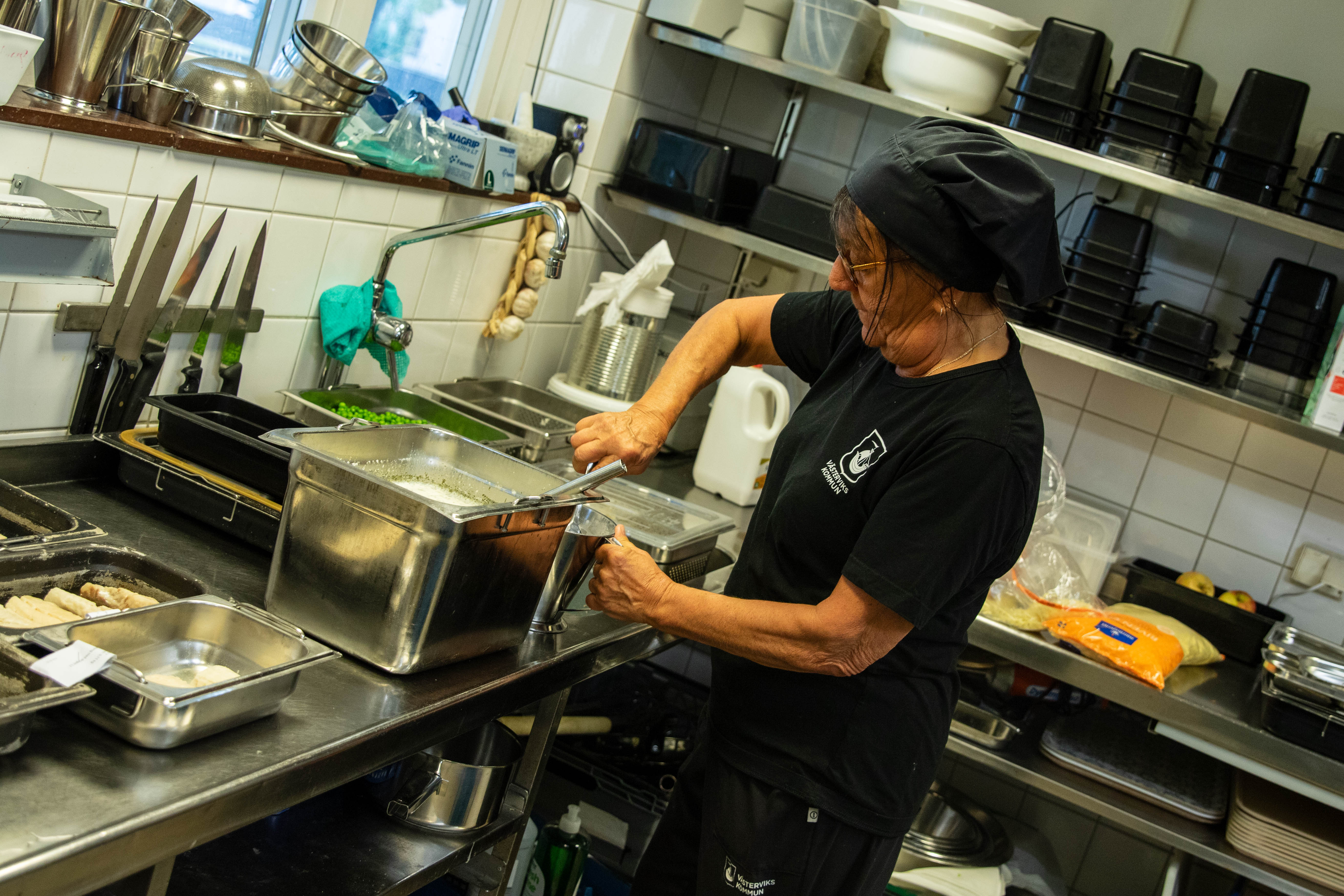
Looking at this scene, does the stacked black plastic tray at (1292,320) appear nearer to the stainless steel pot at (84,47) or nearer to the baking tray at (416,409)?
the baking tray at (416,409)

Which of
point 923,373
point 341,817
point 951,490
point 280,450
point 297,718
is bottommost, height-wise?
point 341,817

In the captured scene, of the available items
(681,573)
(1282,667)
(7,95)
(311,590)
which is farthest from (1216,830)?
(7,95)

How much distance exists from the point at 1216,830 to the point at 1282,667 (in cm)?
34

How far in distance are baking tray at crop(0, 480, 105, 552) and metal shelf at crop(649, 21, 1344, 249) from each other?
60.3 inches

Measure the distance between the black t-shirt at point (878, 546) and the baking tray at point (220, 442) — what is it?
627mm

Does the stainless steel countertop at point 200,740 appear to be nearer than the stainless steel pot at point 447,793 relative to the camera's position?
Yes

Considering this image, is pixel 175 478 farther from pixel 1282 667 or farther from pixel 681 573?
pixel 1282 667

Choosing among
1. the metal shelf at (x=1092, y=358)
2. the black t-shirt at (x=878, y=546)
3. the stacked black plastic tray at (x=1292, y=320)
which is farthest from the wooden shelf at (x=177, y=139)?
the stacked black plastic tray at (x=1292, y=320)

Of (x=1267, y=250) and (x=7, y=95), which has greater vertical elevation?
(x=1267, y=250)

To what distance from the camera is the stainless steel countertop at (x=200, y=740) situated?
3.02 feet

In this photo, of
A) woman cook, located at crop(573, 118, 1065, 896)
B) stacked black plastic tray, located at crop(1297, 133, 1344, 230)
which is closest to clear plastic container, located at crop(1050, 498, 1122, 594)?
stacked black plastic tray, located at crop(1297, 133, 1344, 230)

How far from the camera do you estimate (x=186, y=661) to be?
1.19 metres

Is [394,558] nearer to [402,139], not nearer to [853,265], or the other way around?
[853,265]

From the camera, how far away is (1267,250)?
2.57 meters
